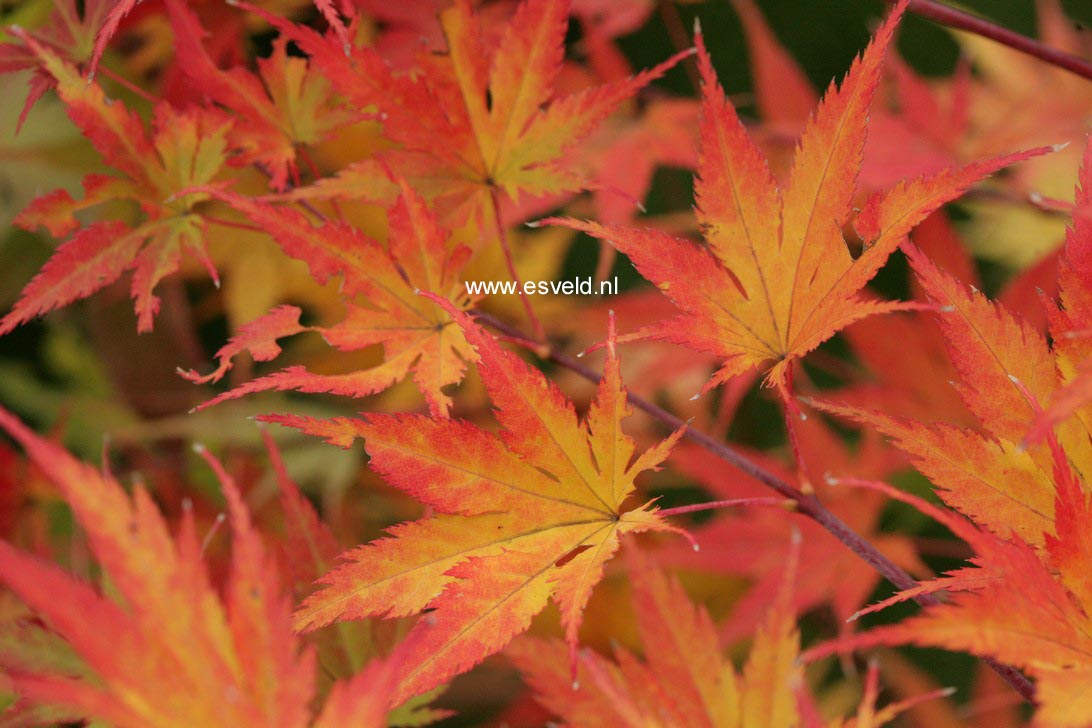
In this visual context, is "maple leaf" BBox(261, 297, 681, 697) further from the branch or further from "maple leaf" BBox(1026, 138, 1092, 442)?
"maple leaf" BBox(1026, 138, 1092, 442)

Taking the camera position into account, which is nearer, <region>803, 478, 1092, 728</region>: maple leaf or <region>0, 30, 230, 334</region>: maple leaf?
<region>803, 478, 1092, 728</region>: maple leaf

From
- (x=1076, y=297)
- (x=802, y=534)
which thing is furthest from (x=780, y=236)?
(x=802, y=534)

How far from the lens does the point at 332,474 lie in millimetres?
738

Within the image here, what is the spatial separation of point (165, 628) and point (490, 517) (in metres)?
0.13

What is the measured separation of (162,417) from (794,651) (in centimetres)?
76

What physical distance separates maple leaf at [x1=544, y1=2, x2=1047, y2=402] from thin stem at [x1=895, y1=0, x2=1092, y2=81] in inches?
3.5

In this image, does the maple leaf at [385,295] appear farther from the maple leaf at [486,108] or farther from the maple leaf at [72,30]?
the maple leaf at [72,30]

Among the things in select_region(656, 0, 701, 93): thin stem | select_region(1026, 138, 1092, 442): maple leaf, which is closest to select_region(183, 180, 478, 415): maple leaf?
select_region(1026, 138, 1092, 442): maple leaf

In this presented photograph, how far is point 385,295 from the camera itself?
390 millimetres

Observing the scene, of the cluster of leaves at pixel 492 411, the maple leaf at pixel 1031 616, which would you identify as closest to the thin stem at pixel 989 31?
the cluster of leaves at pixel 492 411

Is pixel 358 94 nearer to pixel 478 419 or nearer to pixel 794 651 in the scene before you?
pixel 794 651

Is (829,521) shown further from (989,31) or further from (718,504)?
(989,31)

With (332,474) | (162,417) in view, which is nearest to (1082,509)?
(332,474)

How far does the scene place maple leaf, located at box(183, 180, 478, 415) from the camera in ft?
1.20
